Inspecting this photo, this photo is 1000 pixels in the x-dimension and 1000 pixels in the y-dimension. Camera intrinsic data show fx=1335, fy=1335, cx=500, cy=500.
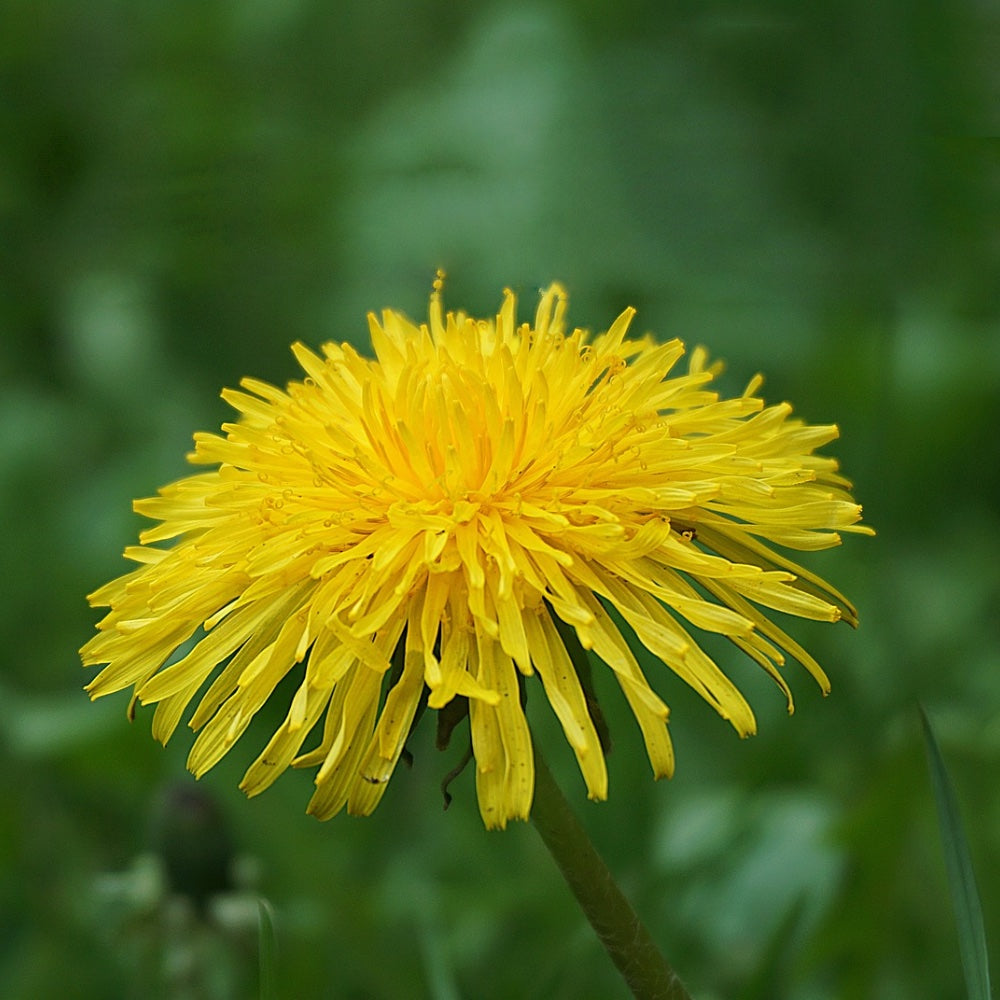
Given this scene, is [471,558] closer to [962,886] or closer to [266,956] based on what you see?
[266,956]

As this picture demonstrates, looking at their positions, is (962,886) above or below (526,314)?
below

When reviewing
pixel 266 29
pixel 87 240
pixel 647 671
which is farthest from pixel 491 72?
pixel 647 671

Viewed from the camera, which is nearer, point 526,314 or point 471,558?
point 471,558

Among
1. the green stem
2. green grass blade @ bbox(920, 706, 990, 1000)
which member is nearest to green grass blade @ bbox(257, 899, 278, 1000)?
the green stem

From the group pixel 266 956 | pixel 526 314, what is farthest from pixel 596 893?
pixel 526 314

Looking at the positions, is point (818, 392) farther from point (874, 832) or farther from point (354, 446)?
point (354, 446)

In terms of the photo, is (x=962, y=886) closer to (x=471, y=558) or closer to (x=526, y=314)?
(x=471, y=558)

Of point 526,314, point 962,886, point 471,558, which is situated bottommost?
point 962,886

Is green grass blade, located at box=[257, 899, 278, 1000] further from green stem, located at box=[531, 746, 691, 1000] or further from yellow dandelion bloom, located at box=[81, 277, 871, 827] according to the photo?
green stem, located at box=[531, 746, 691, 1000]
